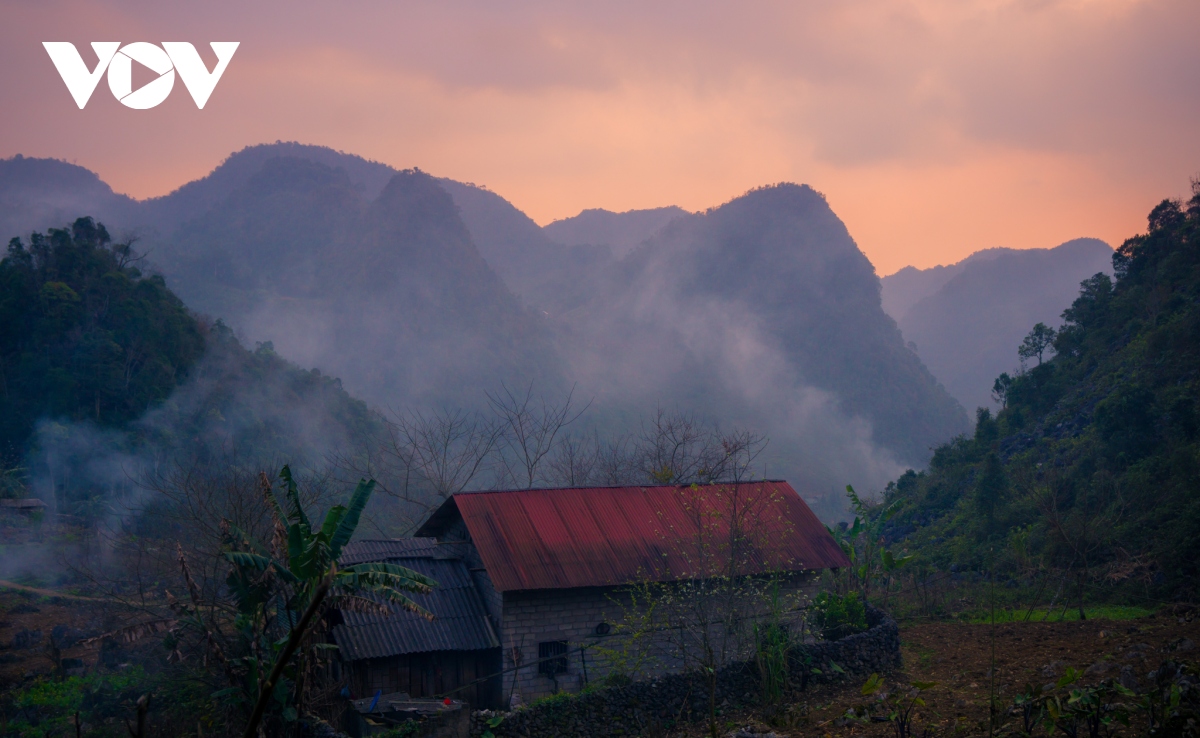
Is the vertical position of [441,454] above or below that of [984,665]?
above

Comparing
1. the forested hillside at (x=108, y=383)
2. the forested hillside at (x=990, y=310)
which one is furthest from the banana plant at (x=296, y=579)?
the forested hillside at (x=990, y=310)

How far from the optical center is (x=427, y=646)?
15109mm

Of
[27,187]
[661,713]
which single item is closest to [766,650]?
[661,713]

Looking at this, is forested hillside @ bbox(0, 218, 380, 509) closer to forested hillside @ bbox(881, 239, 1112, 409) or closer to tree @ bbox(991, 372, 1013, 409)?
tree @ bbox(991, 372, 1013, 409)

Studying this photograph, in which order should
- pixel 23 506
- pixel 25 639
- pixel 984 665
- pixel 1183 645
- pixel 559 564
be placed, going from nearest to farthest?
pixel 1183 645, pixel 984 665, pixel 559 564, pixel 25 639, pixel 23 506

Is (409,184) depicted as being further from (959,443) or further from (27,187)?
(959,443)

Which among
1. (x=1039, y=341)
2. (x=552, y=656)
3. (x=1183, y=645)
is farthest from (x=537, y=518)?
(x=1039, y=341)

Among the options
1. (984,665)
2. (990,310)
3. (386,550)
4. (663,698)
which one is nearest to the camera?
(663,698)

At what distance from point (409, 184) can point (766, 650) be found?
83972 mm

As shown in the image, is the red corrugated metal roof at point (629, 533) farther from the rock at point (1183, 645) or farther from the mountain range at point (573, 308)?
the mountain range at point (573, 308)

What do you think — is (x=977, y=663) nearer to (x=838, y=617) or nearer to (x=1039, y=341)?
(x=838, y=617)

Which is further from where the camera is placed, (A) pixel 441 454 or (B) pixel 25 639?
(A) pixel 441 454

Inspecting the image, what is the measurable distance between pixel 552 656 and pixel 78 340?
3258 centimetres

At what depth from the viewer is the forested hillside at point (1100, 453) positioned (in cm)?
2081
